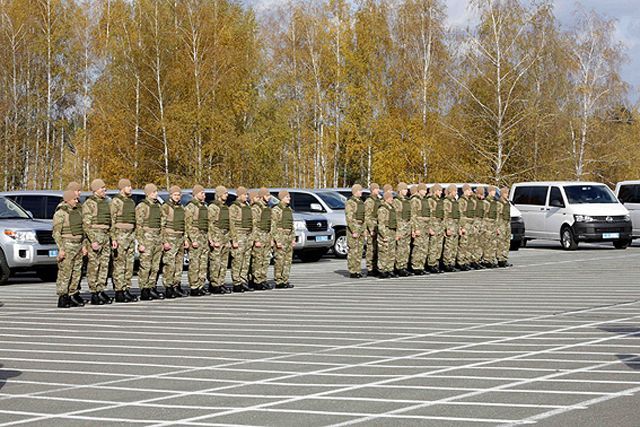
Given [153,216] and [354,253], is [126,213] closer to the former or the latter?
[153,216]

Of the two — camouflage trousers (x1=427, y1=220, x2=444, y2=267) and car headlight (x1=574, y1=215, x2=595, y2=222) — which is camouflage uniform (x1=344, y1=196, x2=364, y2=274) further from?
car headlight (x1=574, y1=215, x2=595, y2=222)

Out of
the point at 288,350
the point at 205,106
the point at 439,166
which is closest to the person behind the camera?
the point at 288,350

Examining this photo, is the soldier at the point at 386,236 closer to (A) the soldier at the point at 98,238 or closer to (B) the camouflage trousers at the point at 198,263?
(B) the camouflage trousers at the point at 198,263

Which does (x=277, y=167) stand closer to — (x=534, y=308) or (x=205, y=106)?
(x=205, y=106)

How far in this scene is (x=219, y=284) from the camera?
64.4 ft

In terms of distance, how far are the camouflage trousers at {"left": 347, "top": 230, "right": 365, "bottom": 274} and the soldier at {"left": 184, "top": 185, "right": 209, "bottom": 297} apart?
3771mm

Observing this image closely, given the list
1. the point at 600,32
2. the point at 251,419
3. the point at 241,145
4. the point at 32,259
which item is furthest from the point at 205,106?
the point at 251,419

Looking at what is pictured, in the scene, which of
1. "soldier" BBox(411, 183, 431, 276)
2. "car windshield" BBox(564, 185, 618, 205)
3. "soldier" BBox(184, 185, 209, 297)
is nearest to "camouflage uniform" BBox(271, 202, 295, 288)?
"soldier" BBox(184, 185, 209, 297)

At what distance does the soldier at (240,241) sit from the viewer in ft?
65.4

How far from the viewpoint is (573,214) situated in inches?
1287

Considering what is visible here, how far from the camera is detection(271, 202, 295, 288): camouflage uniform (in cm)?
2050

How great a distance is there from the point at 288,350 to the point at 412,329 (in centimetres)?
222

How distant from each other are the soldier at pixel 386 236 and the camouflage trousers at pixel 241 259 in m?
3.56

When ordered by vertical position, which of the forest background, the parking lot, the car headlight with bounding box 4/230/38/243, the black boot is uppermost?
the forest background
